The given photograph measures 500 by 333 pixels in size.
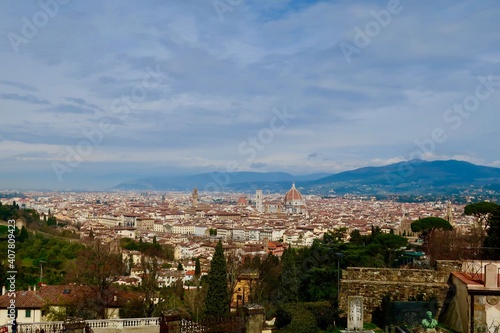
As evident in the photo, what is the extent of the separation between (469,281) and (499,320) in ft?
2.64

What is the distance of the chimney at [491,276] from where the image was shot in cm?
650

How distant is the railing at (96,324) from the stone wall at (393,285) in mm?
3870

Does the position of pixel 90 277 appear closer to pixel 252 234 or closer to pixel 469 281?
pixel 469 281

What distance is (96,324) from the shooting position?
8797mm

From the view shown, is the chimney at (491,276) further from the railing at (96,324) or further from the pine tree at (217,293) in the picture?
the pine tree at (217,293)

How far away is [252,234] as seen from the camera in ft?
260

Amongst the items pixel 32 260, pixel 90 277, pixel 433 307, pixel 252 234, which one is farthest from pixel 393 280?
pixel 252 234

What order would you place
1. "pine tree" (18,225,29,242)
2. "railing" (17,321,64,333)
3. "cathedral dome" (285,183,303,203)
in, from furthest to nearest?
"cathedral dome" (285,183,303,203)
"pine tree" (18,225,29,242)
"railing" (17,321,64,333)

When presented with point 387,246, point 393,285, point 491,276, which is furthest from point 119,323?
point 387,246

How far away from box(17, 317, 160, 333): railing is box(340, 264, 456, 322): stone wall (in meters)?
3.87

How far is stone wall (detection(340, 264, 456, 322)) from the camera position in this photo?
8164 millimetres

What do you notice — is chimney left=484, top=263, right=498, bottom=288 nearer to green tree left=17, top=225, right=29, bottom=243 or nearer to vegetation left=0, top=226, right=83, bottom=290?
→ vegetation left=0, top=226, right=83, bottom=290

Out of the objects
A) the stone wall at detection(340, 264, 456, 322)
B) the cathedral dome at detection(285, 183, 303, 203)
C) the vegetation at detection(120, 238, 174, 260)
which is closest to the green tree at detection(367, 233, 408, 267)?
the stone wall at detection(340, 264, 456, 322)

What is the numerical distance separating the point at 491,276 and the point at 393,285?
2.16 metres
